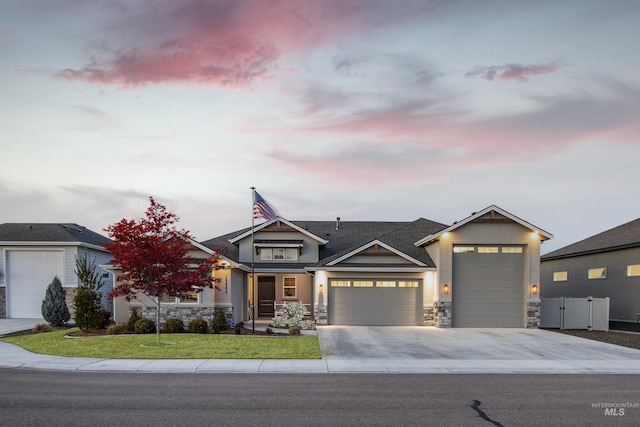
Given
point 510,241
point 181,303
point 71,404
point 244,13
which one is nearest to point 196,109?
point 244,13

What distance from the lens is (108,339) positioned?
19.4 metres

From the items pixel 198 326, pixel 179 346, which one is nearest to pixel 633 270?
pixel 198 326

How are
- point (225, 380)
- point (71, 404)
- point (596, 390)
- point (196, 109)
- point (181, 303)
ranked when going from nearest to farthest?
point (71, 404), point (596, 390), point (225, 380), point (196, 109), point (181, 303)

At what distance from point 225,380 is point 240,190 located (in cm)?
2429

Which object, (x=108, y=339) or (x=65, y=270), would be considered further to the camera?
(x=65, y=270)

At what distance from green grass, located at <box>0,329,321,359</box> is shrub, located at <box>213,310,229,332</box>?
1651 millimetres

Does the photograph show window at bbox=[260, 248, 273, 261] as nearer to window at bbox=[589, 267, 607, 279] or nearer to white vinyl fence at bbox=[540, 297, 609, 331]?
white vinyl fence at bbox=[540, 297, 609, 331]

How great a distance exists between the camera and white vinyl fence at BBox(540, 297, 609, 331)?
24.5 meters

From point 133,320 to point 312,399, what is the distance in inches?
619

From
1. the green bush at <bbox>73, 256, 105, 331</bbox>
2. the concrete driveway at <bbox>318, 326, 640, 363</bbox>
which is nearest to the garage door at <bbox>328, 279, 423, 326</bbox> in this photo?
the concrete driveway at <bbox>318, 326, 640, 363</bbox>

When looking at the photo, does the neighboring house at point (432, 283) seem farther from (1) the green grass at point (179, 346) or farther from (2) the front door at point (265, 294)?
(1) the green grass at point (179, 346)

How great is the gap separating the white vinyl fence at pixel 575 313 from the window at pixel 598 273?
4.24m

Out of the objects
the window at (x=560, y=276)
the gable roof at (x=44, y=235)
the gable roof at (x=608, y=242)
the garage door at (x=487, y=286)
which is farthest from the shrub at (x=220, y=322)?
the window at (x=560, y=276)

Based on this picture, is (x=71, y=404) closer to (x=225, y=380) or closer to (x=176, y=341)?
(x=225, y=380)
